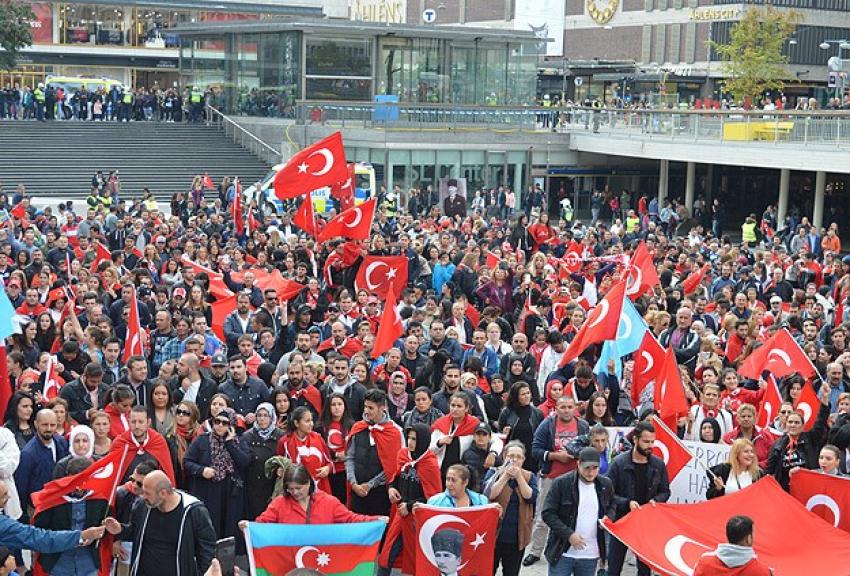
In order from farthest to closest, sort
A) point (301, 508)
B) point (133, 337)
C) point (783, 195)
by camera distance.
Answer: point (783, 195)
point (133, 337)
point (301, 508)

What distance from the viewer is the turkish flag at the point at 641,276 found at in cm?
1925

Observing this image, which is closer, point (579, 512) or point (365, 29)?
point (579, 512)

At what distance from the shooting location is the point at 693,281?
69.9ft

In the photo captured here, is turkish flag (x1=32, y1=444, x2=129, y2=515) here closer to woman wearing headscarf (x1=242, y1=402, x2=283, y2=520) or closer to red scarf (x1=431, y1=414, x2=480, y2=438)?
woman wearing headscarf (x1=242, y1=402, x2=283, y2=520)

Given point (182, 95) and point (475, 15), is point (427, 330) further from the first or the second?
point (475, 15)

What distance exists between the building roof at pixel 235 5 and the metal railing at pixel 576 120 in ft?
83.0

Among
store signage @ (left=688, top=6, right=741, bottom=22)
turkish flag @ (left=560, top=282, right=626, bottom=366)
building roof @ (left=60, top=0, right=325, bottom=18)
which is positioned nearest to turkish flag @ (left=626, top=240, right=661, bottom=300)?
turkish flag @ (left=560, top=282, right=626, bottom=366)

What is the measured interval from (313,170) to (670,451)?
13.7 metres

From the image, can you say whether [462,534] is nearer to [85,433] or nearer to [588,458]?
[588,458]

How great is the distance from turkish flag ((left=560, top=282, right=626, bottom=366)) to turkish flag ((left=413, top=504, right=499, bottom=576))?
4.84 m

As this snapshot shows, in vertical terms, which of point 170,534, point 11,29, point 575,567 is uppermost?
point 11,29

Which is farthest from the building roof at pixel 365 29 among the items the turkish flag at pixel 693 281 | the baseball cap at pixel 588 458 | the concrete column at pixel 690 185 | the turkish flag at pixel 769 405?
the baseball cap at pixel 588 458

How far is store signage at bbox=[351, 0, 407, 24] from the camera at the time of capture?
309ft

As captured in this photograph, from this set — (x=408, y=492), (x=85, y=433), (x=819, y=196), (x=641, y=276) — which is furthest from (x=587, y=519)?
(x=819, y=196)
